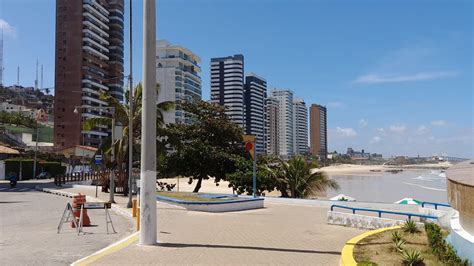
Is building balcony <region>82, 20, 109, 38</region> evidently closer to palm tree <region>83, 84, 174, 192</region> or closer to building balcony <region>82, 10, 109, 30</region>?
building balcony <region>82, 10, 109, 30</region>

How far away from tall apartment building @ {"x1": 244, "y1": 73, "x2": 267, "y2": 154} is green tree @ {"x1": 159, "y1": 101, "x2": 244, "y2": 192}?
11835cm

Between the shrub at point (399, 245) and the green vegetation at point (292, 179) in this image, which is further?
the green vegetation at point (292, 179)

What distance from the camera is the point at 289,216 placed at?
1631 centimetres

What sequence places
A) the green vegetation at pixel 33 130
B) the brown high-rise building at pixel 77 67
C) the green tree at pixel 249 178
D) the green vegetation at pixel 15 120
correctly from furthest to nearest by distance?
the brown high-rise building at pixel 77 67 < the green vegetation at pixel 33 130 < the green vegetation at pixel 15 120 < the green tree at pixel 249 178

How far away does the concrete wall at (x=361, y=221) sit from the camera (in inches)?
486

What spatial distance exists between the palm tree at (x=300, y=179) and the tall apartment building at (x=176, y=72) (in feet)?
310

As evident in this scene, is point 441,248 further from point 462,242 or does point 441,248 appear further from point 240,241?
point 240,241

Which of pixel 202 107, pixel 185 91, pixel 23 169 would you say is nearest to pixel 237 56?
pixel 185 91

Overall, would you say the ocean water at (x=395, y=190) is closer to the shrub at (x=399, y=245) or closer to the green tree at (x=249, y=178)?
the green tree at (x=249, y=178)

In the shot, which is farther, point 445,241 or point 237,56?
point 237,56

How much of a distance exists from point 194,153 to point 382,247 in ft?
67.1

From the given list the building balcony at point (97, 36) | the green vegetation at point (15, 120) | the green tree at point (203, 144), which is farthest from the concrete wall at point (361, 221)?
the building balcony at point (97, 36)

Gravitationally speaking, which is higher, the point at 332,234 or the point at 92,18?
the point at 92,18

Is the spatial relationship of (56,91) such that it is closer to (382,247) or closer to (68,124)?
(68,124)
